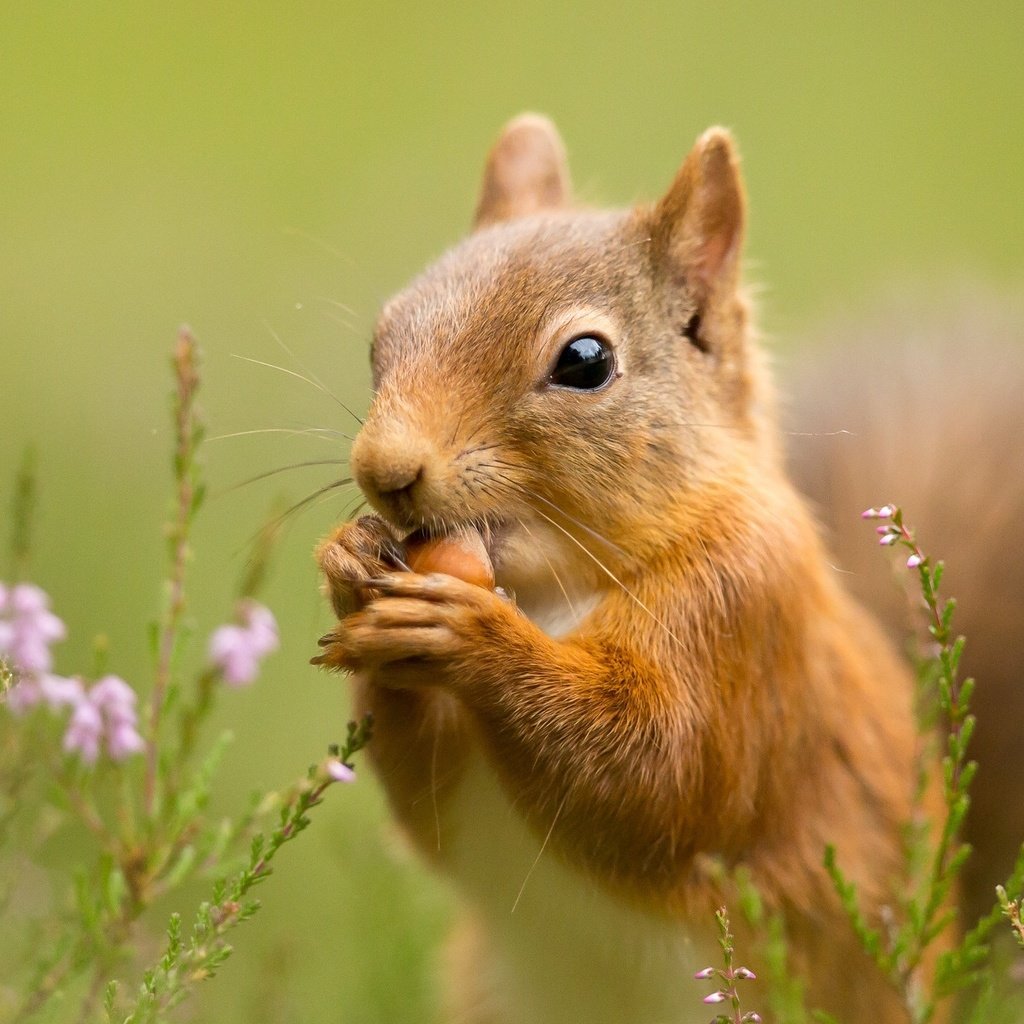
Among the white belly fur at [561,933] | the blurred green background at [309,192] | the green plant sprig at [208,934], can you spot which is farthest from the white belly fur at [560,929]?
the blurred green background at [309,192]

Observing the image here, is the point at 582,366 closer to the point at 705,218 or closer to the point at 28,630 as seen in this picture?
the point at 705,218

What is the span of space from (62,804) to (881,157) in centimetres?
630

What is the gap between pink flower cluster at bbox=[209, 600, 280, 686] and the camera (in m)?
1.78

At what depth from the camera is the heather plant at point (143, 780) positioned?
60.4 inches

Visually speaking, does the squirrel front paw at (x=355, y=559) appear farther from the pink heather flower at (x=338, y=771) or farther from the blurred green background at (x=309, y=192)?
the blurred green background at (x=309, y=192)

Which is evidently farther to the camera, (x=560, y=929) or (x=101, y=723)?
(x=560, y=929)

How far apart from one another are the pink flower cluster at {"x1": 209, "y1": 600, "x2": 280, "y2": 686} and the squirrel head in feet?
0.69

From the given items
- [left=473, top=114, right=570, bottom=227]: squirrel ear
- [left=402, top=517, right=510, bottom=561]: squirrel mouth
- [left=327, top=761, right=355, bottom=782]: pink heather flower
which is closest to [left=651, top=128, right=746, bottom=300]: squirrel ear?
[left=473, top=114, right=570, bottom=227]: squirrel ear

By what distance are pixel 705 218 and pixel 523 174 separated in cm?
50

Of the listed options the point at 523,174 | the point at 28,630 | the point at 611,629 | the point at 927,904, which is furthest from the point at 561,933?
the point at 523,174

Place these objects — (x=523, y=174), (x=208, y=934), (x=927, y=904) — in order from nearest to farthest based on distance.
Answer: (x=208, y=934), (x=927, y=904), (x=523, y=174)

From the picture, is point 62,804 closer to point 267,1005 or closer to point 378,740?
point 378,740

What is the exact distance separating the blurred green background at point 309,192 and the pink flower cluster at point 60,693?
175 cm

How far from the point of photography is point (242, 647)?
1.78 m
